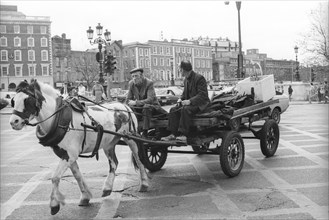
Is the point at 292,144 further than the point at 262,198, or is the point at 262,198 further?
the point at 292,144

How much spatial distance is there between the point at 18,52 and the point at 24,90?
68412mm

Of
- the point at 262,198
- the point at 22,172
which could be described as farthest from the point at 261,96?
the point at 22,172

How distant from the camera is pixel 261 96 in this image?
9820mm

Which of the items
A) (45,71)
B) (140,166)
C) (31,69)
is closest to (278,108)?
(140,166)

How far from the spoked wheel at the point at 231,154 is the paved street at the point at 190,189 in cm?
17

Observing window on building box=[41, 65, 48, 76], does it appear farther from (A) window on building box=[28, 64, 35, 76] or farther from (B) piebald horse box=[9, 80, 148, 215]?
(B) piebald horse box=[9, 80, 148, 215]

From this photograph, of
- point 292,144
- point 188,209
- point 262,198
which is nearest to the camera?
point 188,209

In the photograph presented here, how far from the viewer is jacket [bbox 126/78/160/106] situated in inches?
296

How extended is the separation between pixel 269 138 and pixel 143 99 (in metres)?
3.53

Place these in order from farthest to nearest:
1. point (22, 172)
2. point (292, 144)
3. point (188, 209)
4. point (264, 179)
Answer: point (292, 144) → point (22, 172) → point (264, 179) → point (188, 209)

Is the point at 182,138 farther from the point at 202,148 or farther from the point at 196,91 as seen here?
the point at 196,91

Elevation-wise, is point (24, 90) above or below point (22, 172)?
above

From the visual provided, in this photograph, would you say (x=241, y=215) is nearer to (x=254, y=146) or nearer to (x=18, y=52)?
(x=254, y=146)

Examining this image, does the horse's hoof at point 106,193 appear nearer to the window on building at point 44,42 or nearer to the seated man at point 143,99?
the seated man at point 143,99
